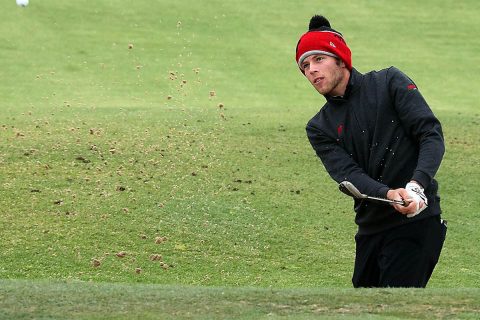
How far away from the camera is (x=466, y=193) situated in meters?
9.71

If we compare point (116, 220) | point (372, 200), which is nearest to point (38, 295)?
point (372, 200)

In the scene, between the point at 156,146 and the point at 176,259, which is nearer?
the point at 176,259

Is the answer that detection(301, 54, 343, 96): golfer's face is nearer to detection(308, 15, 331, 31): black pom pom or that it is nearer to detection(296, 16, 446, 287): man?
detection(296, 16, 446, 287): man

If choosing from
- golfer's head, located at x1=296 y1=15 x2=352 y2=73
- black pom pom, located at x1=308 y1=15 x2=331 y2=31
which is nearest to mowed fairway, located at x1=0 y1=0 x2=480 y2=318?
golfer's head, located at x1=296 y1=15 x2=352 y2=73

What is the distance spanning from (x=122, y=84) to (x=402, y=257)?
1036 cm

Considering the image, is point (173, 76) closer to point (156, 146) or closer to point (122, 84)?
point (122, 84)

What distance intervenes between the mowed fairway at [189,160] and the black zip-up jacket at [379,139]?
513 mm

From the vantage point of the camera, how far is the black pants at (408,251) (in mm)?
4863

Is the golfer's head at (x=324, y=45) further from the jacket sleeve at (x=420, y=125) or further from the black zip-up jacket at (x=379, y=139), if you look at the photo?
the jacket sleeve at (x=420, y=125)

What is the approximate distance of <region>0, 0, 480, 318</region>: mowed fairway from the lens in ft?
23.4

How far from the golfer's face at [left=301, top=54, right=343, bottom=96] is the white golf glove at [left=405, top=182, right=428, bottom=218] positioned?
70 cm

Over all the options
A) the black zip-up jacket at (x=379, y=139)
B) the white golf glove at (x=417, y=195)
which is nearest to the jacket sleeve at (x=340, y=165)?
the black zip-up jacket at (x=379, y=139)

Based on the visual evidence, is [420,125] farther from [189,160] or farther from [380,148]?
[189,160]

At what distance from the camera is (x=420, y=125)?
4.78 metres
